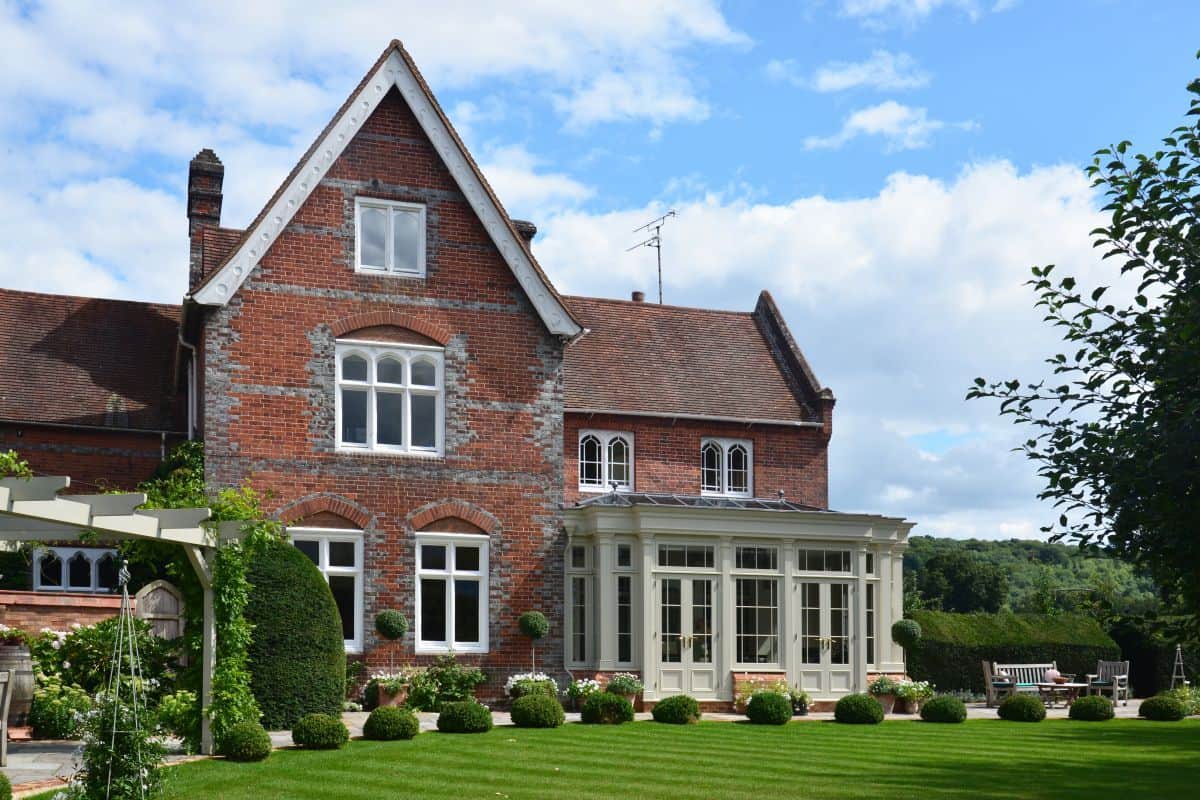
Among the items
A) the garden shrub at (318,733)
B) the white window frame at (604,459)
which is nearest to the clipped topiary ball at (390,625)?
the white window frame at (604,459)

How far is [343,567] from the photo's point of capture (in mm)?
27453

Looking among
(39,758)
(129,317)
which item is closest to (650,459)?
(129,317)

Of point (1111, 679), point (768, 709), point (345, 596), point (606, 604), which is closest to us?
point (768, 709)

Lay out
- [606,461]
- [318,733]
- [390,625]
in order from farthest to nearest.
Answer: [606,461] < [390,625] < [318,733]

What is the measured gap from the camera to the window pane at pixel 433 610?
92.2ft

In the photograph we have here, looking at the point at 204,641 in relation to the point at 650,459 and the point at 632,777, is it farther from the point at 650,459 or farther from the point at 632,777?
the point at 650,459

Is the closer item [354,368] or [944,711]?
[944,711]

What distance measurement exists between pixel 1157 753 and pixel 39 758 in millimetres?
16316

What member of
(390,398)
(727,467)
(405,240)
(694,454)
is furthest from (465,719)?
(727,467)

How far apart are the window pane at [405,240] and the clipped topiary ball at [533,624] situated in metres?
7.30

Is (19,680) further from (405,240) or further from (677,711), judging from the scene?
(405,240)

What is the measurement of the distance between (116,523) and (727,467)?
1951cm

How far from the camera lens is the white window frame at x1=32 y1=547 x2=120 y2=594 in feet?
90.7

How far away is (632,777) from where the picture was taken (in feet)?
57.3
